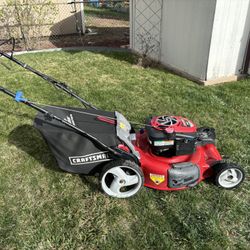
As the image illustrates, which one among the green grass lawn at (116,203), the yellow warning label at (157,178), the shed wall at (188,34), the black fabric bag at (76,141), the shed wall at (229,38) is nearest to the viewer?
the green grass lawn at (116,203)

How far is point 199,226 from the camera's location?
7.58ft

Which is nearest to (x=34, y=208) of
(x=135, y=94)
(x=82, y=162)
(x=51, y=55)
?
(x=82, y=162)

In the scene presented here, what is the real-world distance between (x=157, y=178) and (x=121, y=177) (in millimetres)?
328

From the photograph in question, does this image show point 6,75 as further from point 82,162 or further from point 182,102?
point 82,162

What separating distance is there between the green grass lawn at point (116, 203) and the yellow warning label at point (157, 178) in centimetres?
17

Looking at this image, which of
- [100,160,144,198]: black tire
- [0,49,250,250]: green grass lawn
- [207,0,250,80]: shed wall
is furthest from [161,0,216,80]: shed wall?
[100,160,144,198]: black tire

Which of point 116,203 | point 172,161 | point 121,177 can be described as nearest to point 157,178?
point 172,161

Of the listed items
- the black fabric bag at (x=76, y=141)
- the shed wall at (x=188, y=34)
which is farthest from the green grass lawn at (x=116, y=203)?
the shed wall at (x=188, y=34)

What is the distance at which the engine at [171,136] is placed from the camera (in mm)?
2421

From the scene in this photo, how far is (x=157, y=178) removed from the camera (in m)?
2.51

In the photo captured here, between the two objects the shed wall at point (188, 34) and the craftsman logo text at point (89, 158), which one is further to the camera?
the shed wall at point (188, 34)

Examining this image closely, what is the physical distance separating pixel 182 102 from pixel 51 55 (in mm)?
4182

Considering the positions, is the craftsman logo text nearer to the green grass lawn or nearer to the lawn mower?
the lawn mower

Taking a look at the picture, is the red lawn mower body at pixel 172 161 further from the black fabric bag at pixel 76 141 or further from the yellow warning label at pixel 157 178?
the black fabric bag at pixel 76 141
